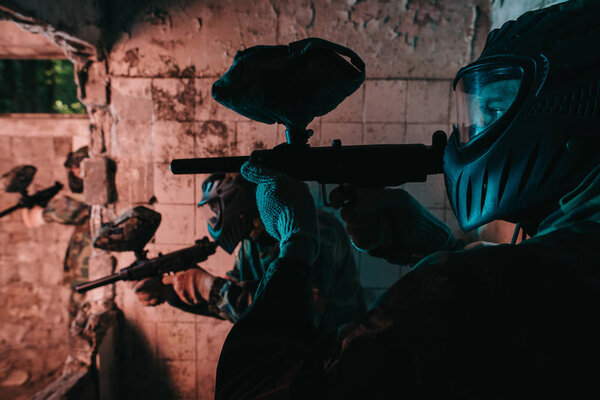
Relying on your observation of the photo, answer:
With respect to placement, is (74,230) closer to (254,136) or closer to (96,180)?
(96,180)

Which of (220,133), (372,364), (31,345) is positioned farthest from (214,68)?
(31,345)

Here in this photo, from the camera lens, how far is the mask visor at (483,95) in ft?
2.73

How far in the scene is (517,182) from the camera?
0.72 meters

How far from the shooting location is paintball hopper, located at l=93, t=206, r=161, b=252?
2.39m

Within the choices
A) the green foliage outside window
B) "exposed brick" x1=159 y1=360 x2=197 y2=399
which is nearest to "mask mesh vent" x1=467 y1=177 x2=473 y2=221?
"exposed brick" x1=159 y1=360 x2=197 y2=399

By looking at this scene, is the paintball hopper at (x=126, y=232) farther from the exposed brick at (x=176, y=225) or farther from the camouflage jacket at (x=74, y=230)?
the camouflage jacket at (x=74, y=230)

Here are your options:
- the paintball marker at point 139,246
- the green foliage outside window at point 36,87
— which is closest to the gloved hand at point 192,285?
the paintball marker at point 139,246

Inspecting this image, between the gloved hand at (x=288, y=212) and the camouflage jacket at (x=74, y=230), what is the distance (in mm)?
3998

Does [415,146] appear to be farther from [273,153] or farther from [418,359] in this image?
[418,359]

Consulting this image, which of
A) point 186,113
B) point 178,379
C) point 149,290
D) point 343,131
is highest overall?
point 186,113

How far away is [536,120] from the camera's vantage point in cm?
70

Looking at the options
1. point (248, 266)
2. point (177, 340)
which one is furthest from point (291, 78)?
point (177, 340)

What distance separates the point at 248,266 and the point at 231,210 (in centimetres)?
56

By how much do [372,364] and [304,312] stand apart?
0.80 feet
